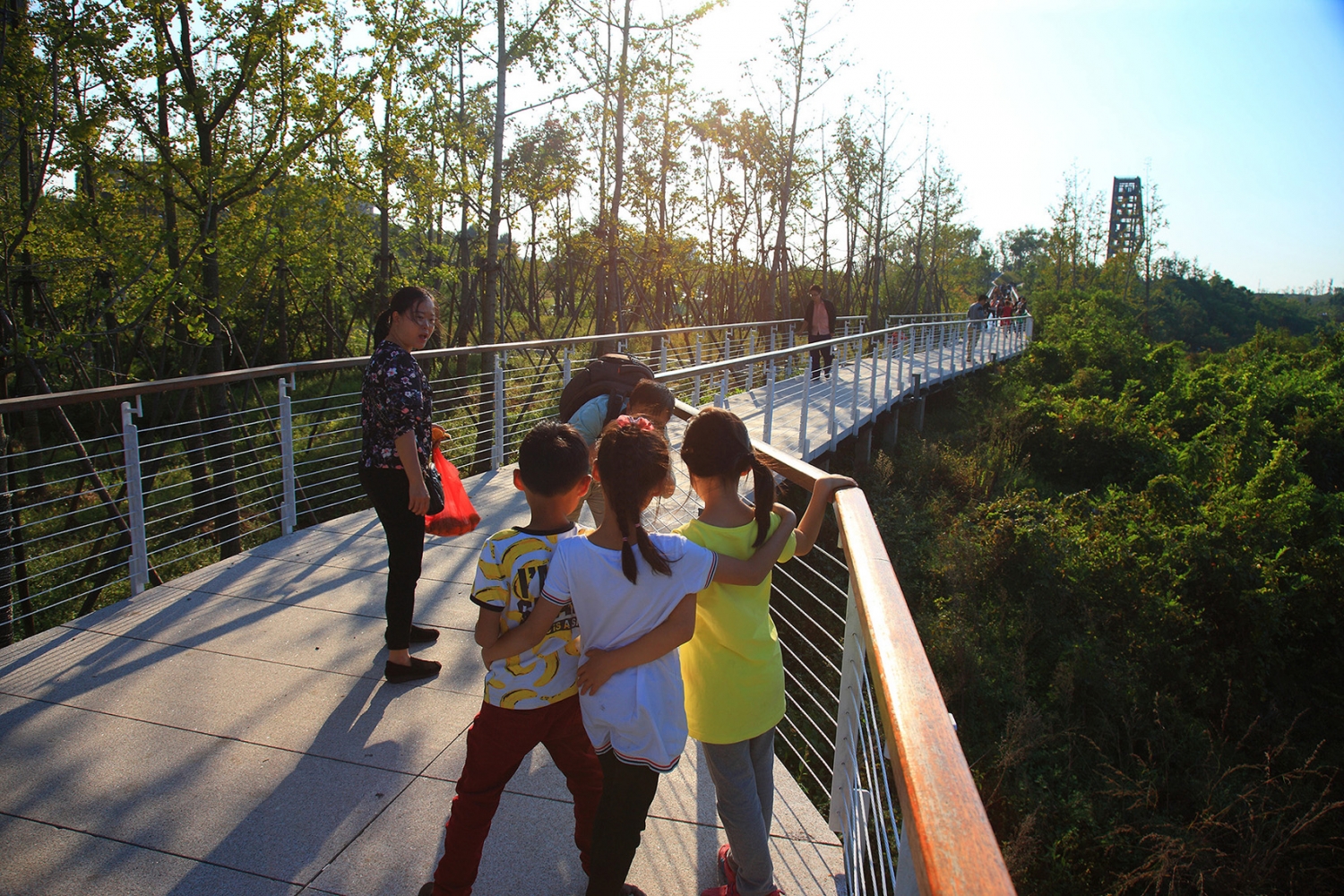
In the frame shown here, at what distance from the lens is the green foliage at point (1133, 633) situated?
6.54 m

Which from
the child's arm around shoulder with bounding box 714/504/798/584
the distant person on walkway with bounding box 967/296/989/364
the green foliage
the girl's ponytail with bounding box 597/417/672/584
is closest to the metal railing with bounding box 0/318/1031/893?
the child's arm around shoulder with bounding box 714/504/798/584

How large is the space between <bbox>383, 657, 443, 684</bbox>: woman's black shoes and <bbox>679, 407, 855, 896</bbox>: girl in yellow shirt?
1.72m

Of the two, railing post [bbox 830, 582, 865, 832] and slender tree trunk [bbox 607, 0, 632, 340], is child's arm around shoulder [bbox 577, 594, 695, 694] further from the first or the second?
slender tree trunk [bbox 607, 0, 632, 340]

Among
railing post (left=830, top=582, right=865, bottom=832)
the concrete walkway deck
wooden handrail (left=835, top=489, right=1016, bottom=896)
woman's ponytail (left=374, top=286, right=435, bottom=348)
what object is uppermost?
woman's ponytail (left=374, top=286, right=435, bottom=348)

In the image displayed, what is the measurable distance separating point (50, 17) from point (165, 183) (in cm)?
184

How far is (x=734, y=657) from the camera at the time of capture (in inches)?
80.7

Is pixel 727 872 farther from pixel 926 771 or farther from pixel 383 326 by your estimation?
pixel 383 326

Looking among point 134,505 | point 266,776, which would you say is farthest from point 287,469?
point 266,776

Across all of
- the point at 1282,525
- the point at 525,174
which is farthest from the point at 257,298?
the point at 1282,525

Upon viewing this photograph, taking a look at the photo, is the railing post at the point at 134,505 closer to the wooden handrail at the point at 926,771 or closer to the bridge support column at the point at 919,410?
the wooden handrail at the point at 926,771

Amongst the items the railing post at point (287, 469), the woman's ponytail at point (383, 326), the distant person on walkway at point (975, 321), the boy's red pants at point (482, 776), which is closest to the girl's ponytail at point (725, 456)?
the boy's red pants at point (482, 776)

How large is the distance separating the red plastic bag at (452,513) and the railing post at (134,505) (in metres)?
2.00

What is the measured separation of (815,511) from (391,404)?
174 cm

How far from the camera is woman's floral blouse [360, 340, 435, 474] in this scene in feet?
9.98
